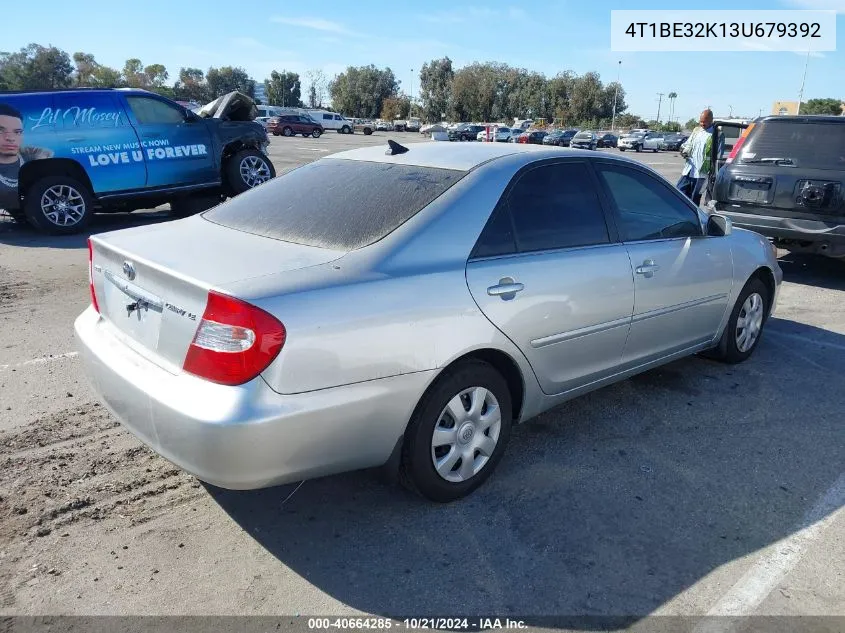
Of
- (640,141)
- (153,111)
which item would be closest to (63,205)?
(153,111)

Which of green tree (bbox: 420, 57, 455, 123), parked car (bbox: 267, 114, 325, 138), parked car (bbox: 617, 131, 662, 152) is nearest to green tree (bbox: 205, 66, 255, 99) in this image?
green tree (bbox: 420, 57, 455, 123)

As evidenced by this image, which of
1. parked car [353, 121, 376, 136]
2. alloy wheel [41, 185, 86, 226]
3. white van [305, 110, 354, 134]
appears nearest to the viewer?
alloy wheel [41, 185, 86, 226]

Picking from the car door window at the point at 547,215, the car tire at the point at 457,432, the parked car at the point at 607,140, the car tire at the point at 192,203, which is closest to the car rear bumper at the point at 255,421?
the car tire at the point at 457,432

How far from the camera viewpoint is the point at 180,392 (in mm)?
2602

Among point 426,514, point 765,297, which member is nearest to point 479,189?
point 426,514

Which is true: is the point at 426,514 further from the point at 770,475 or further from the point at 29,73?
the point at 29,73

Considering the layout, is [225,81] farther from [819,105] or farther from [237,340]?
[237,340]

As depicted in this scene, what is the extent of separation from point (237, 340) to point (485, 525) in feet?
4.54

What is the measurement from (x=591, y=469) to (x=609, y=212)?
1420mm

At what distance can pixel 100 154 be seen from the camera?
31.2 feet

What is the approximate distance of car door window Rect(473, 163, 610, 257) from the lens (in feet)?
10.9

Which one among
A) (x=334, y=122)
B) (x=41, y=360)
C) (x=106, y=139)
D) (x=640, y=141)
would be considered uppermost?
(x=106, y=139)

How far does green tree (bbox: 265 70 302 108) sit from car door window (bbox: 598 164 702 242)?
424 ft

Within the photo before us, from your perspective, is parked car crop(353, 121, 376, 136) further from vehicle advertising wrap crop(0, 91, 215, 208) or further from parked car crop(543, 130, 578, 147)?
vehicle advertising wrap crop(0, 91, 215, 208)
